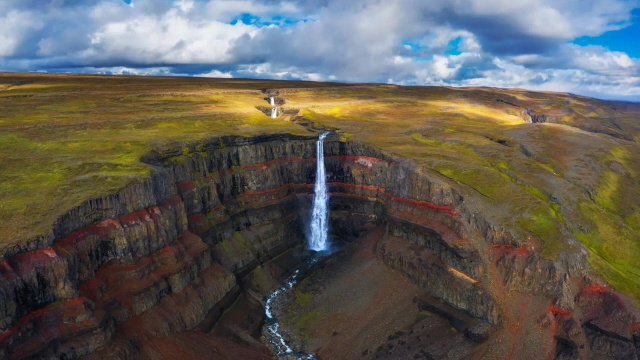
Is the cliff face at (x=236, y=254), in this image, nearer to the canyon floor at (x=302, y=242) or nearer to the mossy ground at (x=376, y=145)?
the canyon floor at (x=302, y=242)

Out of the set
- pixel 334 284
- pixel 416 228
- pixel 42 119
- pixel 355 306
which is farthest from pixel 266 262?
pixel 42 119

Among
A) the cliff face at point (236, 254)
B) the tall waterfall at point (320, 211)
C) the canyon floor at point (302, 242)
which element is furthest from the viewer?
the tall waterfall at point (320, 211)

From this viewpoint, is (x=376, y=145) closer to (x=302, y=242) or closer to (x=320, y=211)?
(x=320, y=211)

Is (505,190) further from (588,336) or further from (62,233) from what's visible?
(62,233)

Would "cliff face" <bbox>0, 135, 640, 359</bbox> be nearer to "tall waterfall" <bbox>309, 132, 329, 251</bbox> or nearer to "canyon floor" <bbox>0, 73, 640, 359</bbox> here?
"canyon floor" <bbox>0, 73, 640, 359</bbox>

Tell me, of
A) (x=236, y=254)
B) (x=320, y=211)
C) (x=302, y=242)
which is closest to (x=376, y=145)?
(x=320, y=211)

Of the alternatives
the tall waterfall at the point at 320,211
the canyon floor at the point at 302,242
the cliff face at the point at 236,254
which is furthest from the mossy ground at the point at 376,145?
the tall waterfall at the point at 320,211
